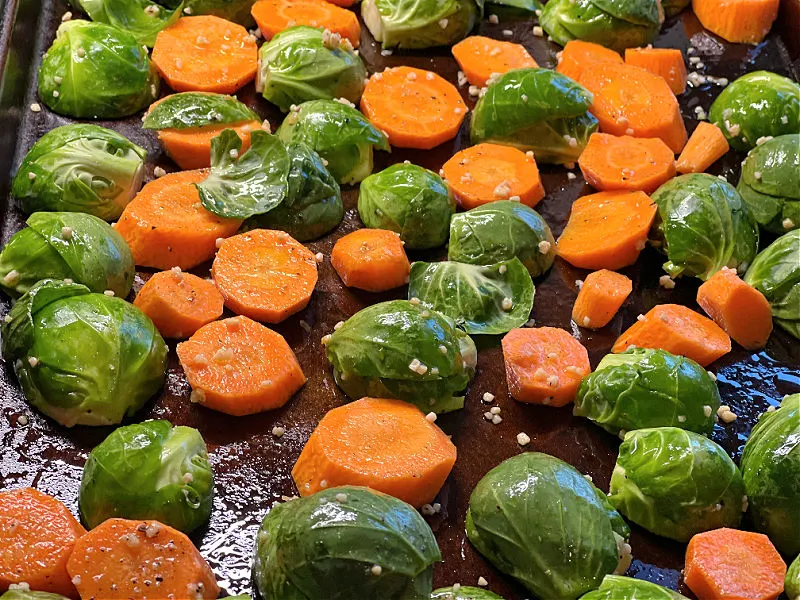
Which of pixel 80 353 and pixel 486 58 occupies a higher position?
pixel 486 58

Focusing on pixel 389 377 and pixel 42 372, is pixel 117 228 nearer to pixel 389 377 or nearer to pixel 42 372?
pixel 42 372

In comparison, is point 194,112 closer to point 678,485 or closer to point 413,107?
point 413,107

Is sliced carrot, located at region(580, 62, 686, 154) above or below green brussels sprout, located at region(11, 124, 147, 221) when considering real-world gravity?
above

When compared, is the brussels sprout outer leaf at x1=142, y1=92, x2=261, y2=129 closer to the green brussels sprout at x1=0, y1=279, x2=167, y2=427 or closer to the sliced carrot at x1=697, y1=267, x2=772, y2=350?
the green brussels sprout at x1=0, y1=279, x2=167, y2=427

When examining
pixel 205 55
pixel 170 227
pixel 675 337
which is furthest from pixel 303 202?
pixel 675 337

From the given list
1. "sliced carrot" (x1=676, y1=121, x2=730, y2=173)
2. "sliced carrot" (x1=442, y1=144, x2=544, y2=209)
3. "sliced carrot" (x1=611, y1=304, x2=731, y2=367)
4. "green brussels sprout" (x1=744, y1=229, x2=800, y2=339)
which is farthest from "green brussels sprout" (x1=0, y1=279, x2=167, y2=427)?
"sliced carrot" (x1=676, y1=121, x2=730, y2=173)

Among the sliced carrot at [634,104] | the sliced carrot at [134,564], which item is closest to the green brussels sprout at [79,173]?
the sliced carrot at [134,564]
